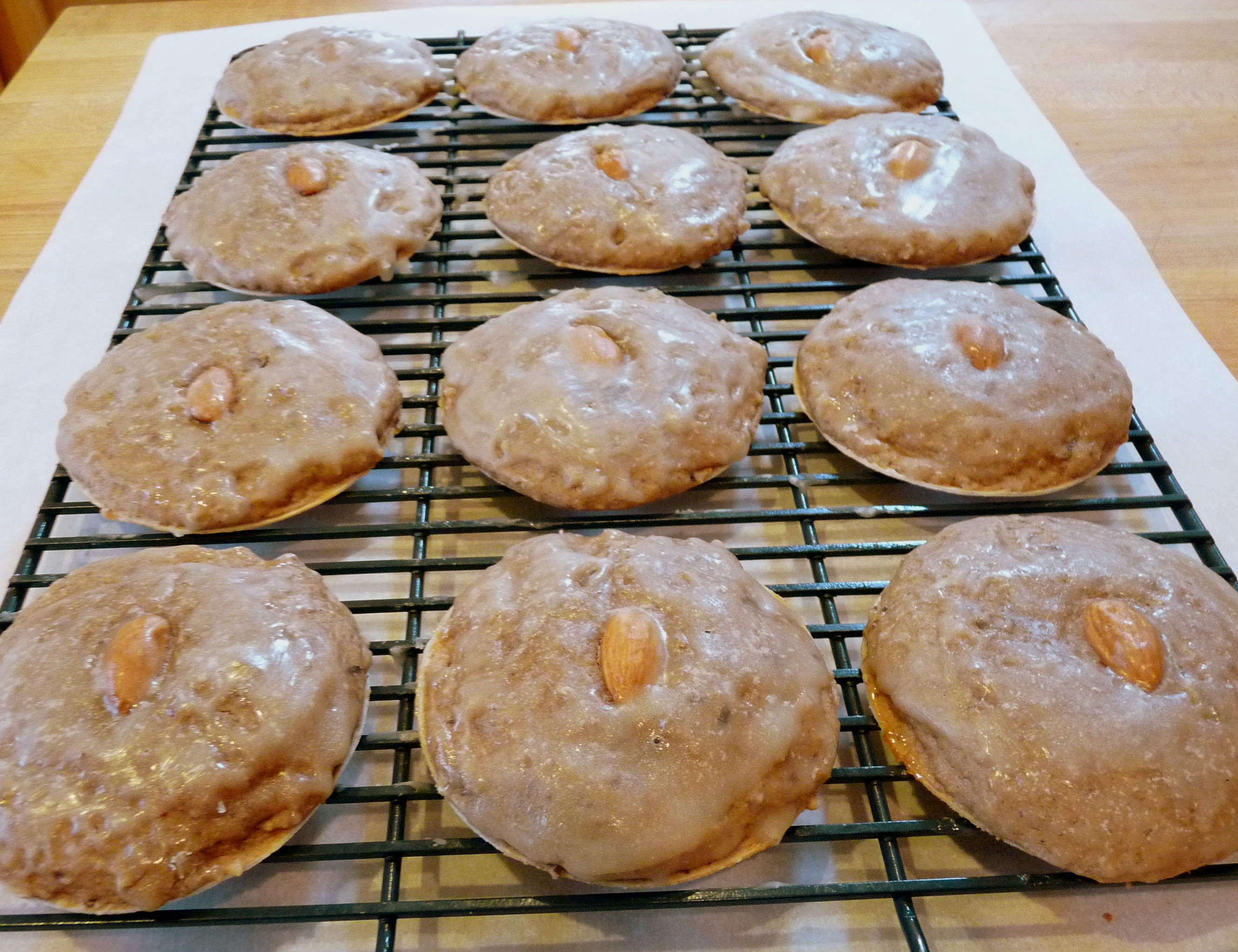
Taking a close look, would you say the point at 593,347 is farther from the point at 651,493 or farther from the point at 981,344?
the point at 981,344

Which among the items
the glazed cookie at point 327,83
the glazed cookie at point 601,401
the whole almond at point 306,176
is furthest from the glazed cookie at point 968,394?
the glazed cookie at point 327,83

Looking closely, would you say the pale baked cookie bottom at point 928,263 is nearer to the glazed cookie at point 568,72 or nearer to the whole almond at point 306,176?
the glazed cookie at point 568,72

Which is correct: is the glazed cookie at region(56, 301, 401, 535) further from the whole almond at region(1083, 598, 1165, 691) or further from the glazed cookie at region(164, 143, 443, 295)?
the whole almond at region(1083, 598, 1165, 691)

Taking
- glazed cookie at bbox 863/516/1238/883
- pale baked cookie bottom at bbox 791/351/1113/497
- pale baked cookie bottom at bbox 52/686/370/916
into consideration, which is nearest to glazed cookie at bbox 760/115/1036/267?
pale baked cookie bottom at bbox 791/351/1113/497

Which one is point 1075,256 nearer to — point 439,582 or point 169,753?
point 439,582

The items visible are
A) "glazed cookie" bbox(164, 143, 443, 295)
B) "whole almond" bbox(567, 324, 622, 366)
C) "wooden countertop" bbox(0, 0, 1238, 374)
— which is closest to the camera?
"whole almond" bbox(567, 324, 622, 366)

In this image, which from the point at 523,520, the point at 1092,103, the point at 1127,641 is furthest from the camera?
the point at 1092,103

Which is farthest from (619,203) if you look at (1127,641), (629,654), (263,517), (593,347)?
(1127,641)
